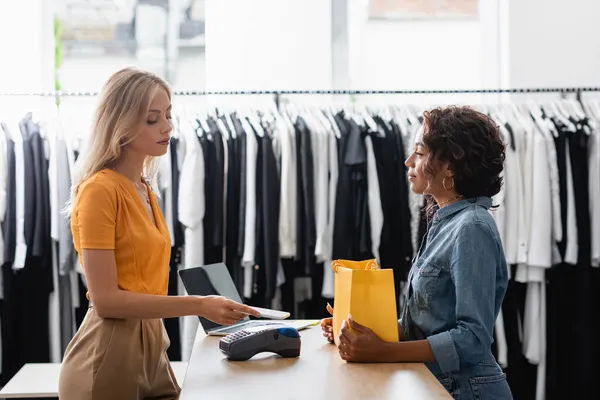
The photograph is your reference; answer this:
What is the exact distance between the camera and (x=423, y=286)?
1965 mm

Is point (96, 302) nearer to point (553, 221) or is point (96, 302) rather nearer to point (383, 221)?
point (383, 221)

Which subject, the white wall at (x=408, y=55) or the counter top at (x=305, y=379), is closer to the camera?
the counter top at (x=305, y=379)

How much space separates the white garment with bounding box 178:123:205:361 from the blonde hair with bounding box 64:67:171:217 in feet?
6.16

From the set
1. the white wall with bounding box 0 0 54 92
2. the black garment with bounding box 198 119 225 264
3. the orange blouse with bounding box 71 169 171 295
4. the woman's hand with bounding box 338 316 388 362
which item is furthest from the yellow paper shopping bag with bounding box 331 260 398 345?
the white wall with bounding box 0 0 54 92

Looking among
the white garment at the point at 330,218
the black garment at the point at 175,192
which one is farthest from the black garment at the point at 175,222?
the white garment at the point at 330,218

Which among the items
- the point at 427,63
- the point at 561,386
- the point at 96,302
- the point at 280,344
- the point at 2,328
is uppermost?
the point at 427,63

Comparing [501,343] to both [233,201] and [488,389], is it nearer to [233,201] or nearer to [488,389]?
[233,201]

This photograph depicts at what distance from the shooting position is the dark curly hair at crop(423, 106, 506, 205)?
6.28ft

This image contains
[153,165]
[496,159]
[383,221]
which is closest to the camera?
[496,159]

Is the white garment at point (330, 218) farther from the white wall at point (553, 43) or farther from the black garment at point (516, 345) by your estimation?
the white wall at point (553, 43)

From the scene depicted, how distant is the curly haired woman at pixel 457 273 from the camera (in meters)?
1.84

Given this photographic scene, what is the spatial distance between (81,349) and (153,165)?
2.08 ft

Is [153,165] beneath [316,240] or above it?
above

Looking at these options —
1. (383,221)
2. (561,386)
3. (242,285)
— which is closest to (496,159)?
(383,221)
